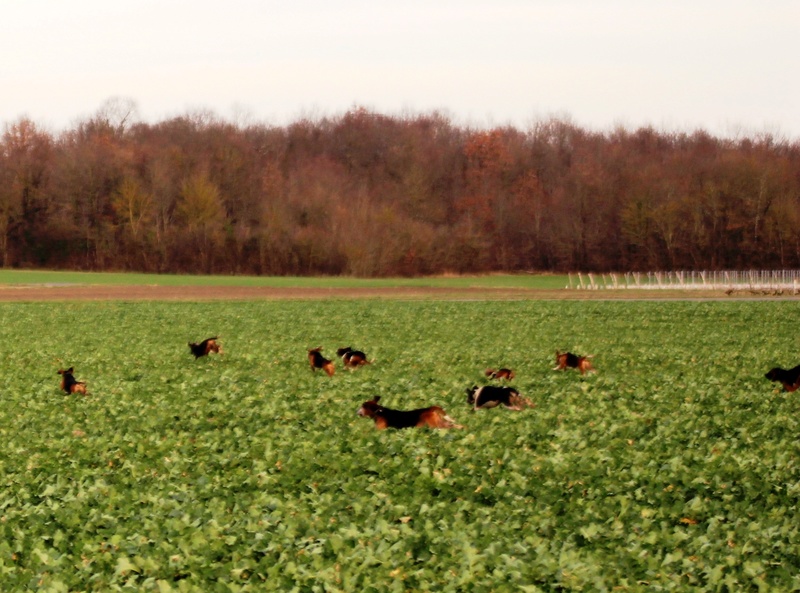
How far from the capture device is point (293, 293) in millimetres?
68125

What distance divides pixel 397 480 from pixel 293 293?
57854mm

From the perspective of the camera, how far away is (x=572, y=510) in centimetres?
948

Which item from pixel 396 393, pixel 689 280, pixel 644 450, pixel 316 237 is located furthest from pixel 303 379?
pixel 316 237

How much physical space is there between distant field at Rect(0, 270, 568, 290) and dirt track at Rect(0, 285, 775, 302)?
558 cm

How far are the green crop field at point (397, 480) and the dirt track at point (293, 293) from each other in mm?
38536

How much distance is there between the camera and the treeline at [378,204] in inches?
4099

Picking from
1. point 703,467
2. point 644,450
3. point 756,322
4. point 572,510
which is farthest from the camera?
point 756,322

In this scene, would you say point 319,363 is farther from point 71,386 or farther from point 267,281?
point 267,281

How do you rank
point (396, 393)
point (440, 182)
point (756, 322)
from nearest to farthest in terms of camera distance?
point (396, 393) < point (756, 322) < point (440, 182)

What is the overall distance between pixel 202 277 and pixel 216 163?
27.2 meters

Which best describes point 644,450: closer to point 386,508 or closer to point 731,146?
point 386,508

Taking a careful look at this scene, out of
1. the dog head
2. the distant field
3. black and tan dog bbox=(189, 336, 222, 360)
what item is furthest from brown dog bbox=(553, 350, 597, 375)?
the distant field

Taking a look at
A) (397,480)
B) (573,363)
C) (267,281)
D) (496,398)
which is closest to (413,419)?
(496,398)

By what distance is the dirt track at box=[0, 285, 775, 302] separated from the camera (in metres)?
60.7
